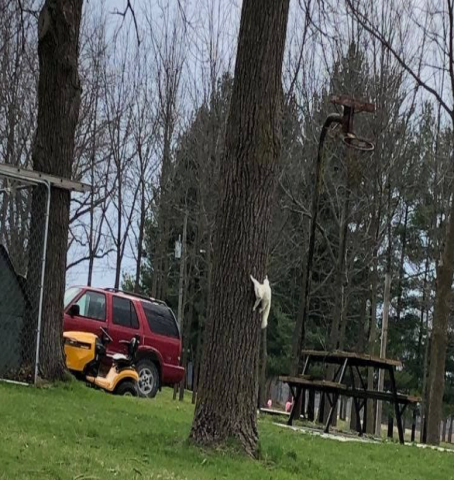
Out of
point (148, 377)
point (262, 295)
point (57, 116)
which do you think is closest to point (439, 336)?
point (148, 377)

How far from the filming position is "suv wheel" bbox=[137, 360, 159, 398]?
44.8 feet

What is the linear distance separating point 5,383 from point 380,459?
159 inches

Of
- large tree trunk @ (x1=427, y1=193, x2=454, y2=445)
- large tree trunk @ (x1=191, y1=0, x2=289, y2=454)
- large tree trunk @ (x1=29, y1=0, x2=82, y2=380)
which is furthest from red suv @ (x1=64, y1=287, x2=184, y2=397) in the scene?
large tree trunk @ (x1=191, y1=0, x2=289, y2=454)

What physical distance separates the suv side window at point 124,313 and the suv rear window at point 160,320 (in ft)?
0.96

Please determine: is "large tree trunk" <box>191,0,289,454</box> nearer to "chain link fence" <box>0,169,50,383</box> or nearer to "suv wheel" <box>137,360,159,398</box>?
"chain link fence" <box>0,169,50,383</box>

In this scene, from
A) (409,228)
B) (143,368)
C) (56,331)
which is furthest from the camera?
(409,228)

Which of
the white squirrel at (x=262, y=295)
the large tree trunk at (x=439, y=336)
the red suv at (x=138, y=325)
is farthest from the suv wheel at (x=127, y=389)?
the white squirrel at (x=262, y=295)

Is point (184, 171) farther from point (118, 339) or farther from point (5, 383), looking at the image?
point (5, 383)

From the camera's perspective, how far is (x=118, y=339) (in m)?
14.2

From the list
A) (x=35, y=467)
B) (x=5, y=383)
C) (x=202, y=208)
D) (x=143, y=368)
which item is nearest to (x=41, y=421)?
(x=35, y=467)

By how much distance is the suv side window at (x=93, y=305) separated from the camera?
A: 46.0 ft

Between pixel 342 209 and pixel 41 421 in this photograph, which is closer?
pixel 41 421

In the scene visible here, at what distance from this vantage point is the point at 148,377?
13.9m

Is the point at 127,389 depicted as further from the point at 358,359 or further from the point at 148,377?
the point at 358,359
